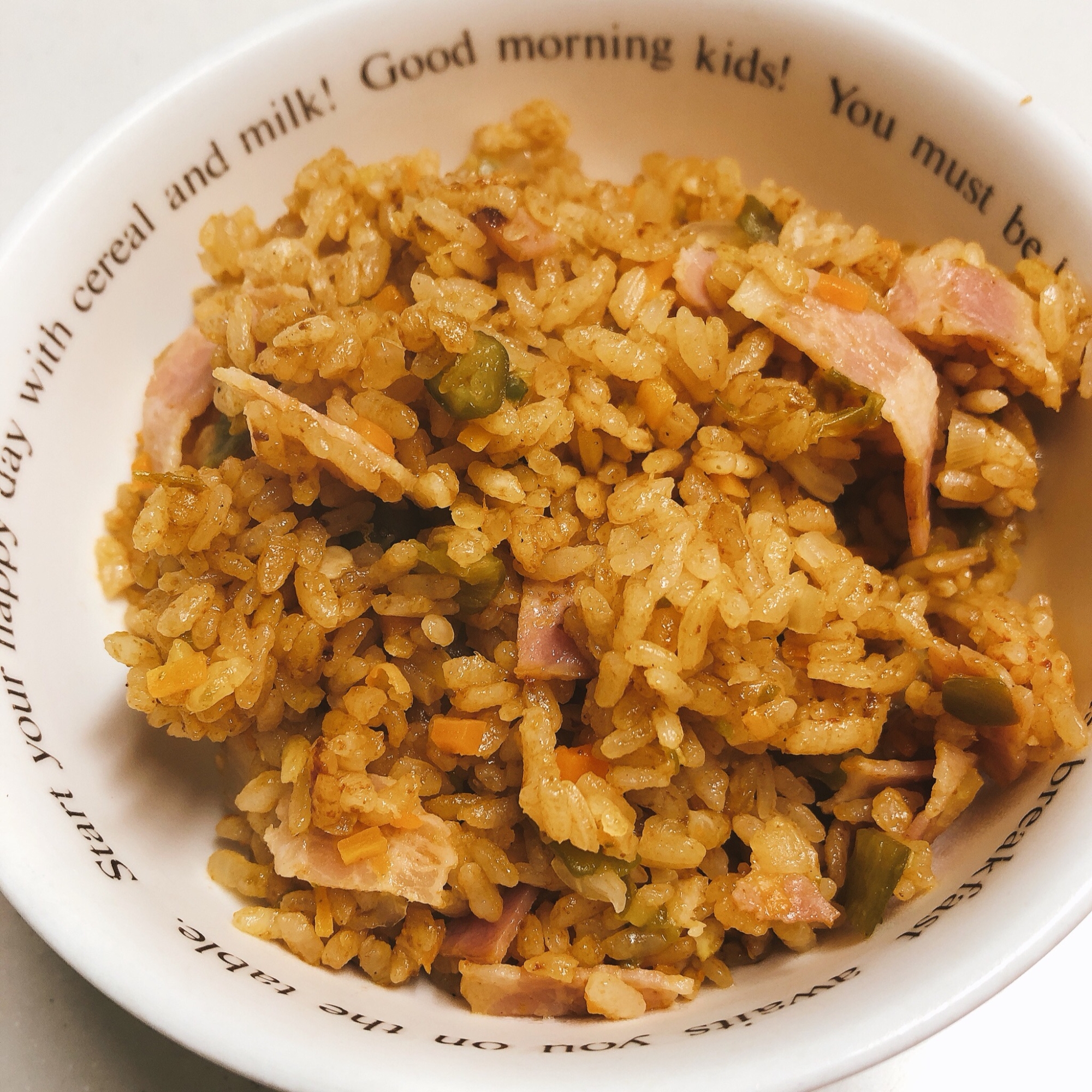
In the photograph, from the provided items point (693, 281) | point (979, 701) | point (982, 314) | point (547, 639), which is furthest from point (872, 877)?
point (693, 281)

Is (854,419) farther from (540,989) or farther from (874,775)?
(540,989)

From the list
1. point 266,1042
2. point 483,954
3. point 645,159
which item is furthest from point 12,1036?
point 645,159

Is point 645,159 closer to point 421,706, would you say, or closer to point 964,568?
point 964,568

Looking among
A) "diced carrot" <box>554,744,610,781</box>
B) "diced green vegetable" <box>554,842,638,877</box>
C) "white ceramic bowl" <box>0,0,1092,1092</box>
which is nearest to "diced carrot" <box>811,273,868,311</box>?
"white ceramic bowl" <box>0,0,1092,1092</box>

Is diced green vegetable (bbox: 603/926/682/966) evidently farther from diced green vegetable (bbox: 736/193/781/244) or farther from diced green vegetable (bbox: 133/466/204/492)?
diced green vegetable (bbox: 736/193/781/244)

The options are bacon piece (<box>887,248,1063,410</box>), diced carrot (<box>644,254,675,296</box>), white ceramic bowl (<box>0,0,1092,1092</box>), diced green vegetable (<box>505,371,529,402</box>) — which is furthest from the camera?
diced carrot (<box>644,254,675,296</box>)

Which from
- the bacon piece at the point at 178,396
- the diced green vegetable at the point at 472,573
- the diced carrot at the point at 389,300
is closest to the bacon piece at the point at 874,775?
the diced green vegetable at the point at 472,573

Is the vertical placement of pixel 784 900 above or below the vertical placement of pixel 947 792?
below
